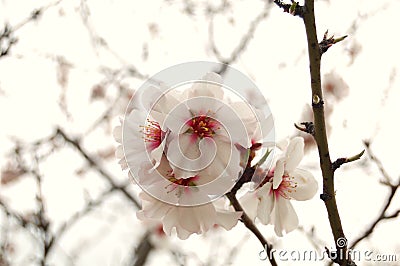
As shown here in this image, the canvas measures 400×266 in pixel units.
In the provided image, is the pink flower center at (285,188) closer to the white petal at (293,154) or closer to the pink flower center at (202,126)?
the white petal at (293,154)

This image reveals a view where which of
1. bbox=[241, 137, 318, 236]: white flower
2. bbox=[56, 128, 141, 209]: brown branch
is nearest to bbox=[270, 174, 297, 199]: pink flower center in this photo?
bbox=[241, 137, 318, 236]: white flower

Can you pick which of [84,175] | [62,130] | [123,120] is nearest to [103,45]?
[62,130]

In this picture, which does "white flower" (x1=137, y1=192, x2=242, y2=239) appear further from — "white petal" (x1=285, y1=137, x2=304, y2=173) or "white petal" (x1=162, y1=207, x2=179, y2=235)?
"white petal" (x1=285, y1=137, x2=304, y2=173)

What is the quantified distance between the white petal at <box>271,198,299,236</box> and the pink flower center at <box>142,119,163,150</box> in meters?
0.24

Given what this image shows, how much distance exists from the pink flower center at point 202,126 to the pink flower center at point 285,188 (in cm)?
17

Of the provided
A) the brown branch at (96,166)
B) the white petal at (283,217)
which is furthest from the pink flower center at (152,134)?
the brown branch at (96,166)

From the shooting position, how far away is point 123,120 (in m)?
0.81

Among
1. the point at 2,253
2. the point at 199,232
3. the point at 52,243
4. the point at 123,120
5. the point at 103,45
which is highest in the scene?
the point at 123,120

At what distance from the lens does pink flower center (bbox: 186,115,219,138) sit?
733 mm

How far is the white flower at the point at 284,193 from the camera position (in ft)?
2.70

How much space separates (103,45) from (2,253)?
3.42ft

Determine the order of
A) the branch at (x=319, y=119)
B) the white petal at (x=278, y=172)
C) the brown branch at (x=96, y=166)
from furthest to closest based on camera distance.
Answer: the brown branch at (x=96, y=166) < the white petal at (x=278, y=172) < the branch at (x=319, y=119)

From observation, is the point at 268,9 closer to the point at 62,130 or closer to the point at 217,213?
the point at 62,130

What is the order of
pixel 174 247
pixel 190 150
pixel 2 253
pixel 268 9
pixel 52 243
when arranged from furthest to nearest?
pixel 268 9
pixel 174 247
pixel 2 253
pixel 52 243
pixel 190 150
